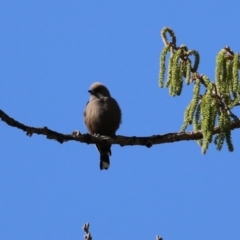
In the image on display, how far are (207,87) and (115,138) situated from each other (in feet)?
4.96

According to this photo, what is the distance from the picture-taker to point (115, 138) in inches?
209

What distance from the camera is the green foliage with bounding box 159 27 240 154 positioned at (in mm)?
3926

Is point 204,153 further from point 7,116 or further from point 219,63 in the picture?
Answer: point 7,116

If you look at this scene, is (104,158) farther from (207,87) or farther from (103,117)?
(207,87)

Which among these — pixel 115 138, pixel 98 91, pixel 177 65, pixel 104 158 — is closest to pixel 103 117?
pixel 104 158

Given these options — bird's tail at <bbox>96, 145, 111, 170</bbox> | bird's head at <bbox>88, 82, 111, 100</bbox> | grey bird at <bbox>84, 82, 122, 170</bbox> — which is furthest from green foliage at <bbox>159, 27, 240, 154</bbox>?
bird's head at <bbox>88, 82, 111, 100</bbox>

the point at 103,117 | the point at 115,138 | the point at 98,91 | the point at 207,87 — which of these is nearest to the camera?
the point at 207,87

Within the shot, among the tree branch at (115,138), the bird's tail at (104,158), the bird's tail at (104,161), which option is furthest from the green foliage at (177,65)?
the bird's tail at (104,161)

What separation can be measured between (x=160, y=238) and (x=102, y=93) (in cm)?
573

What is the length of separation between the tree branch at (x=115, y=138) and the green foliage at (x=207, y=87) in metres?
0.20

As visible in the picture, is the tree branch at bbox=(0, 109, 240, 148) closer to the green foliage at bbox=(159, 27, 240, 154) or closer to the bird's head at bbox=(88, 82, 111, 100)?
the green foliage at bbox=(159, 27, 240, 154)

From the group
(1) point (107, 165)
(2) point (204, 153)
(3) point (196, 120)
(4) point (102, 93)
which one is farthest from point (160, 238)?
(4) point (102, 93)

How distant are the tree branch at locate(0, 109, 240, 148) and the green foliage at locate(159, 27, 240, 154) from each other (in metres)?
0.20

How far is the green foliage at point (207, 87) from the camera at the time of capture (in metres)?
3.93
